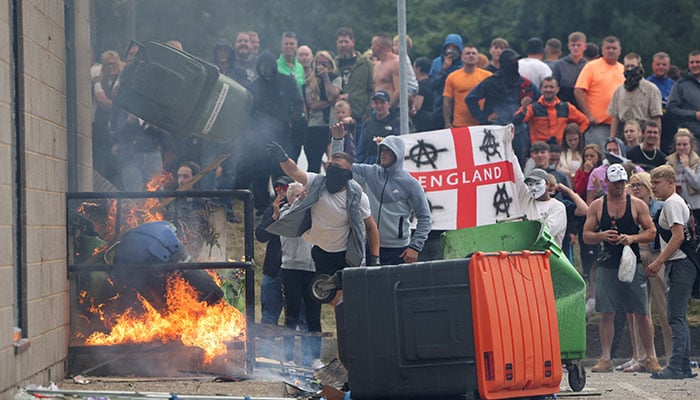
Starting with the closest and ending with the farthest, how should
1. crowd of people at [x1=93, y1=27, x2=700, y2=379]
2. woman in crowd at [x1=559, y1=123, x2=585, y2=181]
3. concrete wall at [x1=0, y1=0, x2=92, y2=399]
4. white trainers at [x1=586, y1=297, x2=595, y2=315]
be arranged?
1. concrete wall at [x1=0, y1=0, x2=92, y2=399]
2. crowd of people at [x1=93, y1=27, x2=700, y2=379]
3. white trainers at [x1=586, y1=297, x2=595, y2=315]
4. woman in crowd at [x1=559, y1=123, x2=585, y2=181]

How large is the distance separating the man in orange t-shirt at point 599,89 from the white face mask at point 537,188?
308 centimetres

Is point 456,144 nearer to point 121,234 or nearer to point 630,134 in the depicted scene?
point 630,134

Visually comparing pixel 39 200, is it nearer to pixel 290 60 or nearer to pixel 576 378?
pixel 576 378

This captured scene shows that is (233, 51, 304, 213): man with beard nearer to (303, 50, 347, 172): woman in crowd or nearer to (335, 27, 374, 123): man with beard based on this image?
(303, 50, 347, 172): woman in crowd

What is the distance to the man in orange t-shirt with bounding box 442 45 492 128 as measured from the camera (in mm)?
16312

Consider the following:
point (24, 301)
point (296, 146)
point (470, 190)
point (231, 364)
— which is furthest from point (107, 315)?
point (296, 146)

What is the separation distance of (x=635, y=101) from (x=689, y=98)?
660mm

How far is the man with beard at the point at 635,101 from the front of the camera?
15789 mm

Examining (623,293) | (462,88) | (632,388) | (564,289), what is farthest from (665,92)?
(564,289)

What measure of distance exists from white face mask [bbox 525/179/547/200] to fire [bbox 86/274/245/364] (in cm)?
416

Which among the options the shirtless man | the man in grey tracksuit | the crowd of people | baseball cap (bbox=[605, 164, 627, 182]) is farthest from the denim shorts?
the shirtless man

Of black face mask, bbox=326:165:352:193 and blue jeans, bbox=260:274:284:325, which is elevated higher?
black face mask, bbox=326:165:352:193

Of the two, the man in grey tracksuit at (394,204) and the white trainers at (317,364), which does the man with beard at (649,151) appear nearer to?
the man in grey tracksuit at (394,204)

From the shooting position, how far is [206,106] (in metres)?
11.4
